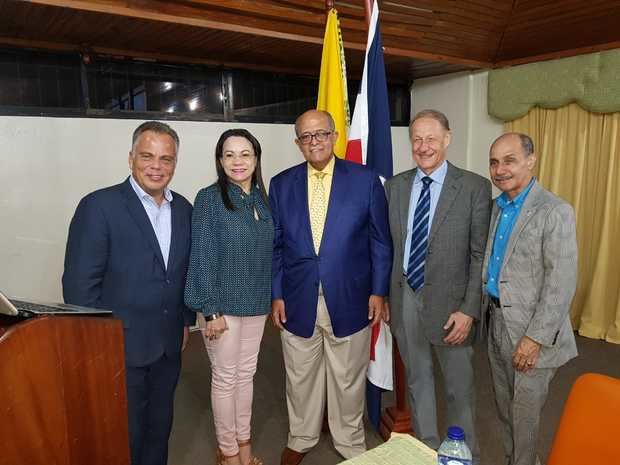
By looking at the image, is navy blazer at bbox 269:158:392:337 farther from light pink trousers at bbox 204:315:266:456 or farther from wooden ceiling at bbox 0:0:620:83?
wooden ceiling at bbox 0:0:620:83

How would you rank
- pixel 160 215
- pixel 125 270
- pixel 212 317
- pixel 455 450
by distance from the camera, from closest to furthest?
1. pixel 455 450
2. pixel 125 270
3. pixel 160 215
4. pixel 212 317

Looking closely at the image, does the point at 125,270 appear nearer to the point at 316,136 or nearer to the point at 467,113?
the point at 316,136

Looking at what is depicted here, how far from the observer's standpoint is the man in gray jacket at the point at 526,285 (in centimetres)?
165

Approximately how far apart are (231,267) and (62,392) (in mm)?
924

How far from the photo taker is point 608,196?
400 cm

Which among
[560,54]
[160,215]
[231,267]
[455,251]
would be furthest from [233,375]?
[560,54]

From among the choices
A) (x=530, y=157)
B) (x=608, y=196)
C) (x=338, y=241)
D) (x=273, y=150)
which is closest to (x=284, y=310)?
(x=338, y=241)

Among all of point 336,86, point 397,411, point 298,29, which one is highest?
point 298,29

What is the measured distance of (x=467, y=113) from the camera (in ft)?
17.0

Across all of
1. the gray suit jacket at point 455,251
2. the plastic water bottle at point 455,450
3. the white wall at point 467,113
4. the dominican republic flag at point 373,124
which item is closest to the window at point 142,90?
the white wall at point 467,113

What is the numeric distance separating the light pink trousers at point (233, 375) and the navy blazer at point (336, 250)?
206mm

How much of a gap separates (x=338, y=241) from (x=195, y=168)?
269 cm

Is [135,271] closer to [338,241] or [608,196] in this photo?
[338,241]

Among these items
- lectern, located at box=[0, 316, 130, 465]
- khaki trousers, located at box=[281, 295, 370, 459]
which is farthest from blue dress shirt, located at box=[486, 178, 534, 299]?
lectern, located at box=[0, 316, 130, 465]
